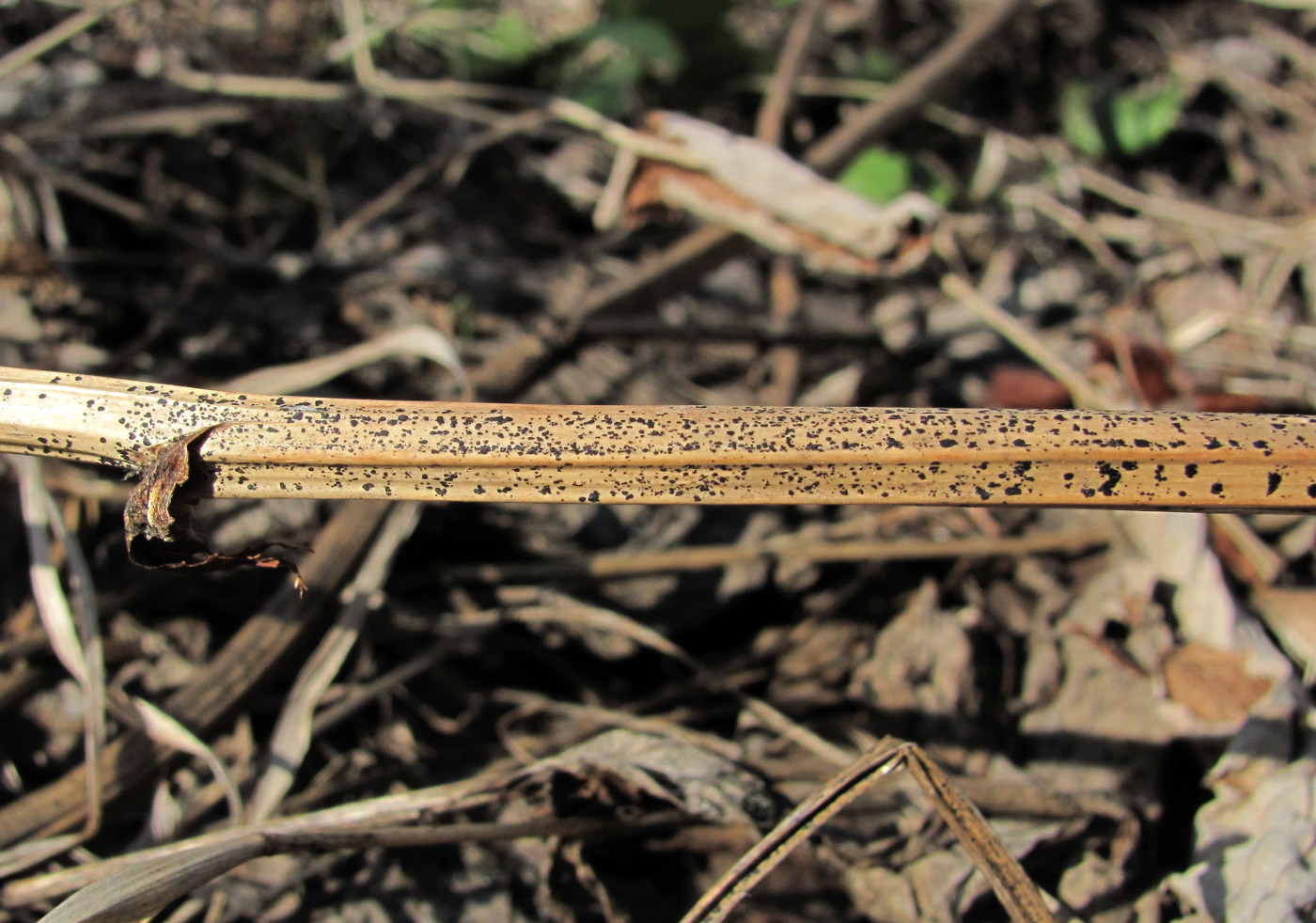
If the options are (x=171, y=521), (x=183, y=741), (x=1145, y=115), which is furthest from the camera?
(x=1145, y=115)

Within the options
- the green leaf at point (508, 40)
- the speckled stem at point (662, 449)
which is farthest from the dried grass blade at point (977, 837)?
the green leaf at point (508, 40)

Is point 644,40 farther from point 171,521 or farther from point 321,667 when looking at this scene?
point 171,521

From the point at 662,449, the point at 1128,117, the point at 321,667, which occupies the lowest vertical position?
the point at 662,449

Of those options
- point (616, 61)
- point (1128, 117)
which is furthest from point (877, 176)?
point (1128, 117)

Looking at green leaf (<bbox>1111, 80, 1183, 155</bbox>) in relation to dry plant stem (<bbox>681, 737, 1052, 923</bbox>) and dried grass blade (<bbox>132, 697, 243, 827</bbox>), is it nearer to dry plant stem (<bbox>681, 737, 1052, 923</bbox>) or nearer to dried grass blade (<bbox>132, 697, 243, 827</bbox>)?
dry plant stem (<bbox>681, 737, 1052, 923</bbox>)

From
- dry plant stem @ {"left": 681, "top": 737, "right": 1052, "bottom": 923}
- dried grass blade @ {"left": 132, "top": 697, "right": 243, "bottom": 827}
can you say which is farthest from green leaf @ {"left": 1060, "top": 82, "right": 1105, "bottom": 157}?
dried grass blade @ {"left": 132, "top": 697, "right": 243, "bottom": 827}
